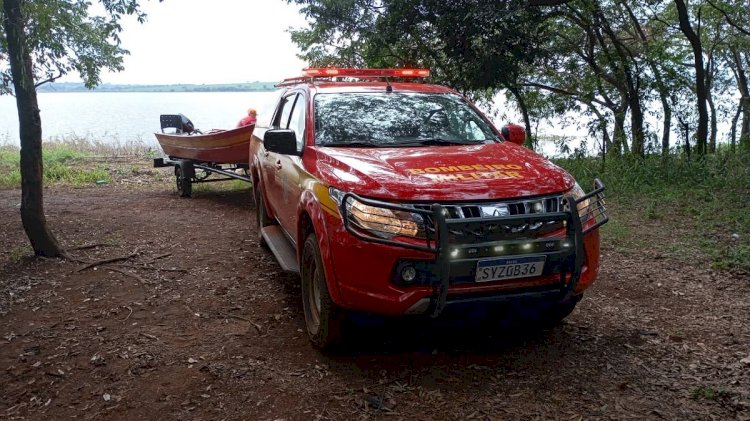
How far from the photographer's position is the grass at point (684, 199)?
6.06m

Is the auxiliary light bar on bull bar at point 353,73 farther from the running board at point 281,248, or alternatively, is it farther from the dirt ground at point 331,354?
the dirt ground at point 331,354

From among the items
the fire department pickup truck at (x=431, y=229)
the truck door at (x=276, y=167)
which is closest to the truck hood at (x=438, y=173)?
the fire department pickup truck at (x=431, y=229)

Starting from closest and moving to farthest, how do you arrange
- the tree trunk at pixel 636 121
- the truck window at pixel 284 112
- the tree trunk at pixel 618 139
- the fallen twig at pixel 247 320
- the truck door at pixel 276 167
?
the fallen twig at pixel 247 320 < the truck door at pixel 276 167 < the truck window at pixel 284 112 < the tree trunk at pixel 636 121 < the tree trunk at pixel 618 139

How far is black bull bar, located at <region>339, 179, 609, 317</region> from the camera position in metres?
3.12

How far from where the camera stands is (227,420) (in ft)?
9.97

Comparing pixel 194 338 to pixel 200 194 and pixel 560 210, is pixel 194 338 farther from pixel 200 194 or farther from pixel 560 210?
pixel 200 194

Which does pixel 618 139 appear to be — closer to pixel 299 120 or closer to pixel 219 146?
pixel 219 146

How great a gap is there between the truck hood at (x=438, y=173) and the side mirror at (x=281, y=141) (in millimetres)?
185

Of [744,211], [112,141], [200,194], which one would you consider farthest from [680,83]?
[112,141]

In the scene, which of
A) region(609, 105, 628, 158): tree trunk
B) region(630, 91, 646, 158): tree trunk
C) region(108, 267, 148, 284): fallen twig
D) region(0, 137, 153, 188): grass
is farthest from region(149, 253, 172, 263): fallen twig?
region(630, 91, 646, 158): tree trunk

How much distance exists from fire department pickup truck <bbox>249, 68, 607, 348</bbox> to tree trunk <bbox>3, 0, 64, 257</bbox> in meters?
2.65

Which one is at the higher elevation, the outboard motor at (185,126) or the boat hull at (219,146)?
the outboard motor at (185,126)

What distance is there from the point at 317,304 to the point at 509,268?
1.32 meters

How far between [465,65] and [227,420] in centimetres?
910
